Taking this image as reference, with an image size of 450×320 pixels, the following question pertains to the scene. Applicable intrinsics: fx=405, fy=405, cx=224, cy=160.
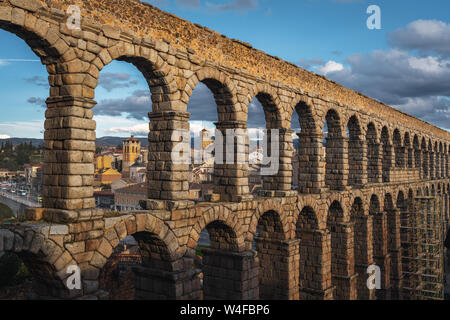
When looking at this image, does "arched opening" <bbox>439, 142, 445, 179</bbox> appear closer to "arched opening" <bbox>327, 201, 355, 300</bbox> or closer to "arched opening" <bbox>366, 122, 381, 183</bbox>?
"arched opening" <bbox>366, 122, 381, 183</bbox>

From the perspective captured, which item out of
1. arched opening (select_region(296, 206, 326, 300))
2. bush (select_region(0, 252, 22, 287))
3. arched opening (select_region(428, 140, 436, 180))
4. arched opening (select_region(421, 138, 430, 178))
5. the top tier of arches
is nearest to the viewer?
the top tier of arches

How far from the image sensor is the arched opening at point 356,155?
73.2 feet

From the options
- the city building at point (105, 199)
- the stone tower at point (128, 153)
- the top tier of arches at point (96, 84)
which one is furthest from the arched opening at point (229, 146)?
the stone tower at point (128, 153)

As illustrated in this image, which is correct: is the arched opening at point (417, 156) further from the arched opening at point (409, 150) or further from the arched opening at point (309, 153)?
the arched opening at point (309, 153)

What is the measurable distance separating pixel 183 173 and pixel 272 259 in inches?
257

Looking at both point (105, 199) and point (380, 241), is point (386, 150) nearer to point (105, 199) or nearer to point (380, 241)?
point (380, 241)

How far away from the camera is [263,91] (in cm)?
1513

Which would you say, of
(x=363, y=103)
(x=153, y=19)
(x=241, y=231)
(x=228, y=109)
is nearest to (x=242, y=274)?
(x=241, y=231)

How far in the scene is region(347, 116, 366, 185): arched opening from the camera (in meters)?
22.3

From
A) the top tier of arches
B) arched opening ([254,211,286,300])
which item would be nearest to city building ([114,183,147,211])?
arched opening ([254,211,286,300])

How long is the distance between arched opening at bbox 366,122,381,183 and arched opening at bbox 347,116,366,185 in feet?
8.41

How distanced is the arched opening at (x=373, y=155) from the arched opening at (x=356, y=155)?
8.41 feet

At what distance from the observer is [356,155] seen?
2255cm

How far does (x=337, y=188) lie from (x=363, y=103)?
634cm
